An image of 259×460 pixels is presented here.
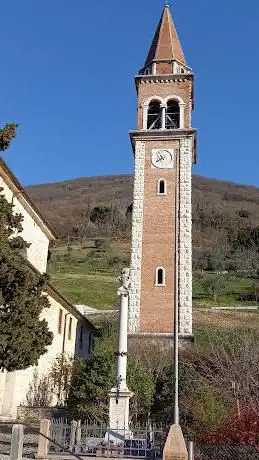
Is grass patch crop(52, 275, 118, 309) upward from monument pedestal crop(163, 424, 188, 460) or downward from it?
upward

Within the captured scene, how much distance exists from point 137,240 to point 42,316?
6744mm

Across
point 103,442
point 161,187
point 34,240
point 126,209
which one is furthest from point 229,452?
point 126,209

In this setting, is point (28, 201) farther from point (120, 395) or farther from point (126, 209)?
point (126, 209)

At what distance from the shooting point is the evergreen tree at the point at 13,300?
40.0ft

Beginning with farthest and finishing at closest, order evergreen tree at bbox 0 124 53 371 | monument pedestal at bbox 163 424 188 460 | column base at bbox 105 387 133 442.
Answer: column base at bbox 105 387 133 442 < evergreen tree at bbox 0 124 53 371 < monument pedestal at bbox 163 424 188 460

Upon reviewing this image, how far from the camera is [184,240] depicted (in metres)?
28.3

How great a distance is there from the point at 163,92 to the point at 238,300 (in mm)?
28199

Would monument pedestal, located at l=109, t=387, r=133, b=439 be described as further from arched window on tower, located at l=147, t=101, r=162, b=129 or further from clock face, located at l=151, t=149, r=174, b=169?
Result: arched window on tower, located at l=147, t=101, r=162, b=129

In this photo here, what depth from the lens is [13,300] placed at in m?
12.5

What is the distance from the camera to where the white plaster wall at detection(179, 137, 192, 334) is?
26641 mm

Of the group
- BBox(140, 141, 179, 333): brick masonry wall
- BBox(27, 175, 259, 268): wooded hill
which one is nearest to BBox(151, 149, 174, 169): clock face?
BBox(140, 141, 179, 333): brick masonry wall

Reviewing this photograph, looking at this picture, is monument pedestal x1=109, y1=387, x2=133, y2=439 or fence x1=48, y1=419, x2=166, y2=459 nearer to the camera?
fence x1=48, y1=419, x2=166, y2=459

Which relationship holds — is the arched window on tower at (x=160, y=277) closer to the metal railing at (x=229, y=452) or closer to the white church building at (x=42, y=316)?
the white church building at (x=42, y=316)

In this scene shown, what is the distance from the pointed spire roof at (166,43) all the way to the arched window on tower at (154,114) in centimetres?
319
